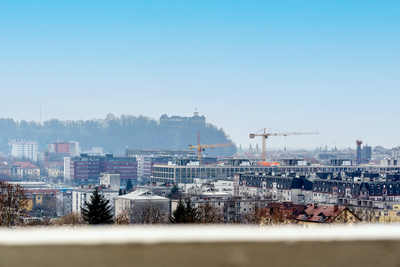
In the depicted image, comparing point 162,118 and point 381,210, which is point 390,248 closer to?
point 381,210

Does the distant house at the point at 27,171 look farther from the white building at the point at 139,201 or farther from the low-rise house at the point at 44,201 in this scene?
the white building at the point at 139,201

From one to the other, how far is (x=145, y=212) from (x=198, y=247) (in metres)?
16.3

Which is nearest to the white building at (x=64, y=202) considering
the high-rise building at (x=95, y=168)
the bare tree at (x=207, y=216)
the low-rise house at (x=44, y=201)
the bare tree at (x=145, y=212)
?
the low-rise house at (x=44, y=201)

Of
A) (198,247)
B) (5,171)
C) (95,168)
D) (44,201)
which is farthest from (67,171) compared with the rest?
(198,247)

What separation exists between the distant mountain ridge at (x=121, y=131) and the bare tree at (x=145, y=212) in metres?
78.7

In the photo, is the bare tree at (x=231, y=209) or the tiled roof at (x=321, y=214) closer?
the tiled roof at (x=321, y=214)

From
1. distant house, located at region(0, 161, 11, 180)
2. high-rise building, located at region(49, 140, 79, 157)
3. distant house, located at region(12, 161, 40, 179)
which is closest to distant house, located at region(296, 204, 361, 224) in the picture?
distant house, located at region(0, 161, 11, 180)

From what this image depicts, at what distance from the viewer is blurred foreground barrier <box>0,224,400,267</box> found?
819 millimetres

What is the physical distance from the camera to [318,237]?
854 mm

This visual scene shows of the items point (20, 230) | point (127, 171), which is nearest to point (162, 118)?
point (127, 171)

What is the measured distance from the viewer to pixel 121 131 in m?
104

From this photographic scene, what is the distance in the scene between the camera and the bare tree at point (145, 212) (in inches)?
614

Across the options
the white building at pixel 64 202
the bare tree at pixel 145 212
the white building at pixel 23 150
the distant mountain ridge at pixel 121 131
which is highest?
the distant mountain ridge at pixel 121 131

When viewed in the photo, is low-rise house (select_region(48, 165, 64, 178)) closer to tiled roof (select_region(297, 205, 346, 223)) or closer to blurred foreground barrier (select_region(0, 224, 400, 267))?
tiled roof (select_region(297, 205, 346, 223))
